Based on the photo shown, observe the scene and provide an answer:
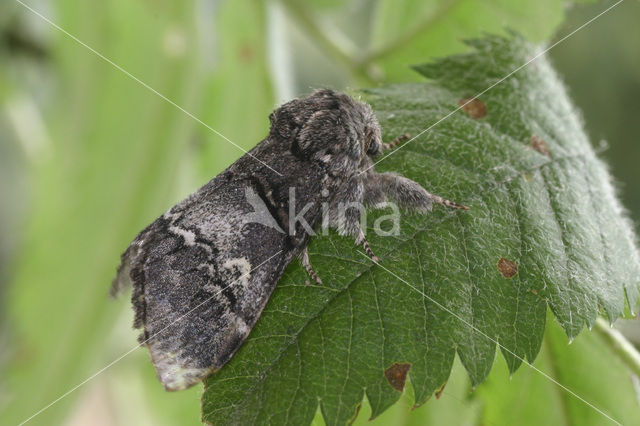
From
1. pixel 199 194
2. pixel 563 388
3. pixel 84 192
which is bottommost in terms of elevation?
pixel 563 388

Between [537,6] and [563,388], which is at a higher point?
[537,6]

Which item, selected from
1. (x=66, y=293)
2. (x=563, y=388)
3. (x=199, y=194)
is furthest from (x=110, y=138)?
(x=563, y=388)

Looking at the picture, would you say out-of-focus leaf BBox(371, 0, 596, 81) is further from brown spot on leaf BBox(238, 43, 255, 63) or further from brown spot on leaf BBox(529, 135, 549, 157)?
brown spot on leaf BBox(529, 135, 549, 157)

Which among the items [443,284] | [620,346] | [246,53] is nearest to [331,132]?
[443,284]

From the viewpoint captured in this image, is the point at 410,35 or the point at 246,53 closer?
the point at 410,35

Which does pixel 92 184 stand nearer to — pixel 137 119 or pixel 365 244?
pixel 137 119

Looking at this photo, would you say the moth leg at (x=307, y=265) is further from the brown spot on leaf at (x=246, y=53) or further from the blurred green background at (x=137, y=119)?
the brown spot on leaf at (x=246, y=53)

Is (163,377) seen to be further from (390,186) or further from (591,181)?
(591,181)
